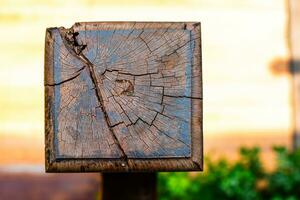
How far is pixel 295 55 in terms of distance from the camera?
425 cm

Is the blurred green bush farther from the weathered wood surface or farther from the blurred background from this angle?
the weathered wood surface

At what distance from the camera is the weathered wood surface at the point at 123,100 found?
70.8 inches

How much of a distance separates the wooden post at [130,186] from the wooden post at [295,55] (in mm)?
2074

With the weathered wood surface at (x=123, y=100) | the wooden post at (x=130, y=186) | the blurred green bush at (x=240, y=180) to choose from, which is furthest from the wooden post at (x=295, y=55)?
the weathered wood surface at (x=123, y=100)

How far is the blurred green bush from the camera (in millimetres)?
3467

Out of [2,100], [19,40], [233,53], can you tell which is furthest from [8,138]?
[233,53]

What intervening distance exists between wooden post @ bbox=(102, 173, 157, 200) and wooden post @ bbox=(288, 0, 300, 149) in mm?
2074

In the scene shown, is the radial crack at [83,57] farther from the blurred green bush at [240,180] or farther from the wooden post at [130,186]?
the blurred green bush at [240,180]

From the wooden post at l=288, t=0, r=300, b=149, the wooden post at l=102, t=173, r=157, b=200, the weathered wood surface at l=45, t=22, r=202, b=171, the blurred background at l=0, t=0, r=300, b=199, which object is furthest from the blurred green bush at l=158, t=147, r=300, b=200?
the weathered wood surface at l=45, t=22, r=202, b=171

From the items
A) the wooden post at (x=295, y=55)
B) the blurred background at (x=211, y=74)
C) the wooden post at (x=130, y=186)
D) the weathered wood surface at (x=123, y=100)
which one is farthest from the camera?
the wooden post at (x=295, y=55)

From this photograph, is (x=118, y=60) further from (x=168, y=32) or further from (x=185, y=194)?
(x=185, y=194)

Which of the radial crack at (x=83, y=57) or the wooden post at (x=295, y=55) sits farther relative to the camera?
the wooden post at (x=295, y=55)

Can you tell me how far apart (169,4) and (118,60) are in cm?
266

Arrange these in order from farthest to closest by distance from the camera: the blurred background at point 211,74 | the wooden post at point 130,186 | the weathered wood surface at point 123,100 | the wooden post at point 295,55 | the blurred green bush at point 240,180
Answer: the wooden post at point 295,55
the blurred background at point 211,74
the blurred green bush at point 240,180
the wooden post at point 130,186
the weathered wood surface at point 123,100
